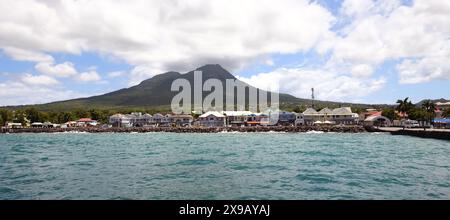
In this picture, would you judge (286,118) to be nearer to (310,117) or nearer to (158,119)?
(310,117)

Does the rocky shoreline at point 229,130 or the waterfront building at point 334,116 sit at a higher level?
the waterfront building at point 334,116

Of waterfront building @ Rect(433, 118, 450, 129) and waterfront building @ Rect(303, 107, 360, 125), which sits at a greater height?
waterfront building @ Rect(303, 107, 360, 125)

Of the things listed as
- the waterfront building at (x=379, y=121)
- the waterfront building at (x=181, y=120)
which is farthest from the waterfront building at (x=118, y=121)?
the waterfront building at (x=379, y=121)

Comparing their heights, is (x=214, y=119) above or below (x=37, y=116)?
below

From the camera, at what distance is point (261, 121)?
136 m

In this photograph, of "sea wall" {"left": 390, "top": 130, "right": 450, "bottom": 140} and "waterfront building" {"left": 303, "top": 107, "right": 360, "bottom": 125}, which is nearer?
"sea wall" {"left": 390, "top": 130, "right": 450, "bottom": 140}

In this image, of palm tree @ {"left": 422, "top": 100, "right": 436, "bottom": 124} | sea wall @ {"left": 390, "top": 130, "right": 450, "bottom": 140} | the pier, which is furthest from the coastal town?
the pier

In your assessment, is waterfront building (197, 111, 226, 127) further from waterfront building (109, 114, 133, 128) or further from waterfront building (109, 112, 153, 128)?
waterfront building (109, 114, 133, 128)

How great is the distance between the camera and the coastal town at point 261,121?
368 feet

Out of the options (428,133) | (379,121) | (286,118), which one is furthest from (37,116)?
(428,133)

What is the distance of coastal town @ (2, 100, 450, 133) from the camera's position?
11219 centimetres

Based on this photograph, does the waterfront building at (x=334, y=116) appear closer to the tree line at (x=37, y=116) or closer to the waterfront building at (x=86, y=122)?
the waterfront building at (x=86, y=122)

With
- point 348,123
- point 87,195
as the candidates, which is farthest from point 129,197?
point 348,123

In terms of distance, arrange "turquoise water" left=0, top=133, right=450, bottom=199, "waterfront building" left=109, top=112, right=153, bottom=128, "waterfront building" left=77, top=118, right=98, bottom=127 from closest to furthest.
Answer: "turquoise water" left=0, top=133, right=450, bottom=199
"waterfront building" left=77, top=118, right=98, bottom=127
"waterfront building" left=109, top=112, right=153, bottom=128
